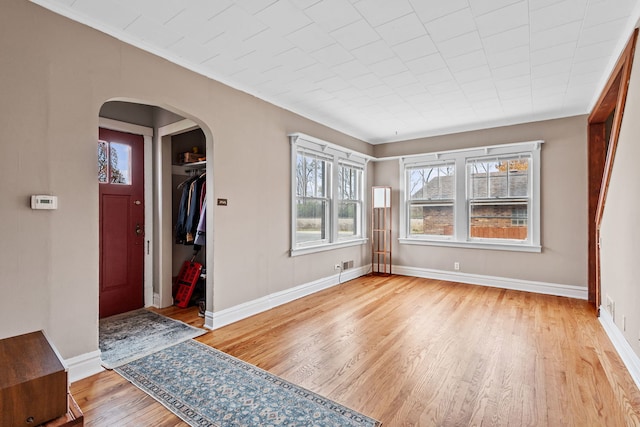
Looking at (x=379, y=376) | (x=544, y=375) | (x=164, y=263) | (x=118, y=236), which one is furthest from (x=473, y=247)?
(x=118, y=236)

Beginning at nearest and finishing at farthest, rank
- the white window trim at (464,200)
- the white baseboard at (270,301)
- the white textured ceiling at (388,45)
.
Answer: the white textured ceiling at (388,45)
the white baseboard at (270,301)
the white window trim at (464,200)

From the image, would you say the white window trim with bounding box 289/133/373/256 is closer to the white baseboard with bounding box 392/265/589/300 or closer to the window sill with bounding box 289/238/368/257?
the window sill with bounding box 289/238/368/257

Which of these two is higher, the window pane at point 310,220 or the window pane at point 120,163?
the window pane at point 120,163

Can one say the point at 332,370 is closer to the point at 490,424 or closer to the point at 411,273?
the point at 490,424

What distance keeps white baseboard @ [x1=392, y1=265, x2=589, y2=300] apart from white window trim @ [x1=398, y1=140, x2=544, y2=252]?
0.47 m

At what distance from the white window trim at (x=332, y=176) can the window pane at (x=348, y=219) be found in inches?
4.1

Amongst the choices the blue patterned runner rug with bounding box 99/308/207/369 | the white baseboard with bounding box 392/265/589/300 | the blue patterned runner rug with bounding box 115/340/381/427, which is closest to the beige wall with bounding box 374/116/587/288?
the white baseboard with bounding box 392/265/589/300

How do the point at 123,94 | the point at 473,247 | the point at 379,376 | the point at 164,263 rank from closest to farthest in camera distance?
the point at 379,376 → the point at 123,94 → the point at 164,263 → the point at 473,247

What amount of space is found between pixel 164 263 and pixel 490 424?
143 inches

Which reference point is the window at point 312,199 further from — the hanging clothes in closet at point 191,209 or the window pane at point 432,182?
the window pane at point 432,182

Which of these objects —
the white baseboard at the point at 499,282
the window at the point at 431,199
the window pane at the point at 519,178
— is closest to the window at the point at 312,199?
the window at the point at 431,199

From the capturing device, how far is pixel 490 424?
5.83 ft

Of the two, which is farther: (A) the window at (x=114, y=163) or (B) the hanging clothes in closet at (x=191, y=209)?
(B) the hanging clothes in closet at (x=191, y=209)

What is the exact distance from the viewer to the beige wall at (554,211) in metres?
4.30
